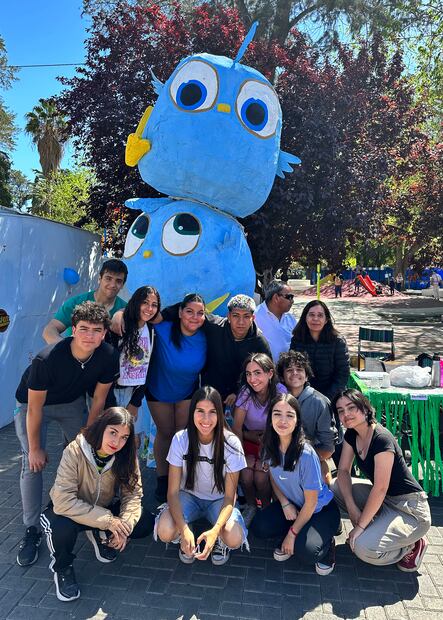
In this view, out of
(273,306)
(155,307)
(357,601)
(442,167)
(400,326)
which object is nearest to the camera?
(357,601)

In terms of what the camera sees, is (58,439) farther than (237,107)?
Yes

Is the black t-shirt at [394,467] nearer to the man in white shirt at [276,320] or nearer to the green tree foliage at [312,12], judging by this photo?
the man in white shirt at [276,320]

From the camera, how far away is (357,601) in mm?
2719

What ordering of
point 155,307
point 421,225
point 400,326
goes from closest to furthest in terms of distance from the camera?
point 155,307, point 421,225, point 400,326

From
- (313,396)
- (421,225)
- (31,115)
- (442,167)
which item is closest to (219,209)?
(313,396)

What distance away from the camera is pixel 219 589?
2809 millimetres

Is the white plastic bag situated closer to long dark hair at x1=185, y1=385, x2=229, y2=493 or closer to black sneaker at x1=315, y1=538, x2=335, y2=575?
black sneaker at x1=315, y1=538, x2=335, y2=575

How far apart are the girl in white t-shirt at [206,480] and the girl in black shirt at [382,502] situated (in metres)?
0.74

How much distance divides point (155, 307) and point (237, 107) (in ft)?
7.11

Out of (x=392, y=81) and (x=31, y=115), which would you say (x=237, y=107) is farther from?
(x=31, y=115)

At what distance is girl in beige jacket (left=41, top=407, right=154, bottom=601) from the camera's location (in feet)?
8.98

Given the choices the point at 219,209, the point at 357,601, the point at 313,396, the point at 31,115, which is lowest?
the point at 357,601

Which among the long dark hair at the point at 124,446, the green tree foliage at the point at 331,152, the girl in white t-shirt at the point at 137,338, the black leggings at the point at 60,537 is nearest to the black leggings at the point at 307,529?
the long dark hair at the point at 124,446

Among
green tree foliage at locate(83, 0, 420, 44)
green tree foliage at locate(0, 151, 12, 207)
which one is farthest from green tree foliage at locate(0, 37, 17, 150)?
green tree foliage at locate(83, 0, 420, 44)
